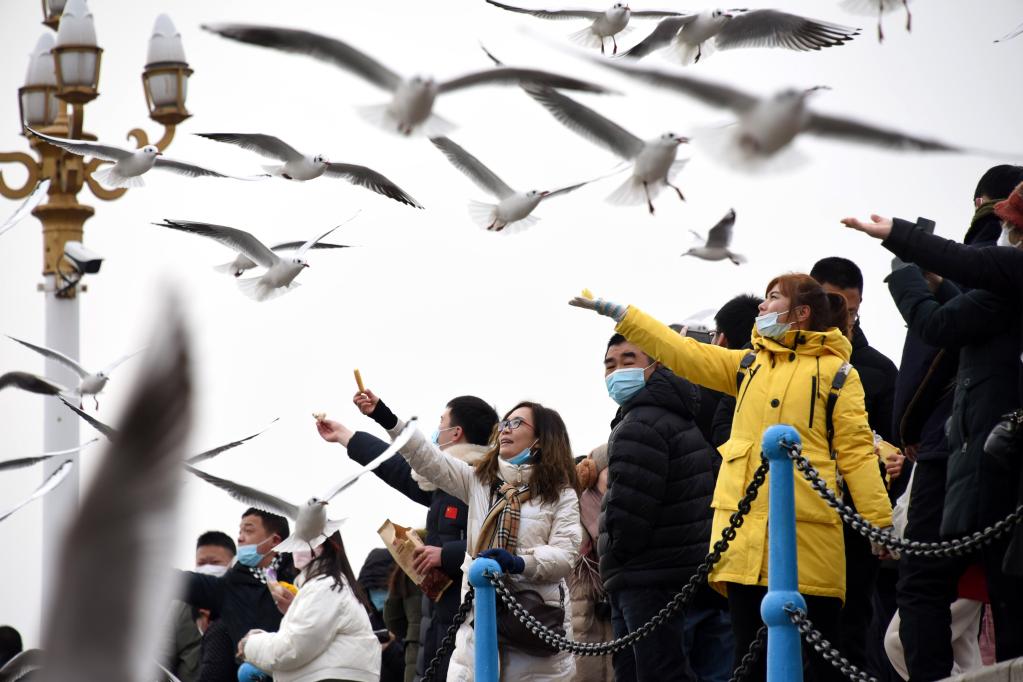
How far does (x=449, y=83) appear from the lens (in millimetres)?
4824

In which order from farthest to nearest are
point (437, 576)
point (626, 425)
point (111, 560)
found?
1. point (437, 576)
2. point (626, 425)
3. point (111, 560)

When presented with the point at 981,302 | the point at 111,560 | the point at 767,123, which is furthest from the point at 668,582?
the point at 111,560

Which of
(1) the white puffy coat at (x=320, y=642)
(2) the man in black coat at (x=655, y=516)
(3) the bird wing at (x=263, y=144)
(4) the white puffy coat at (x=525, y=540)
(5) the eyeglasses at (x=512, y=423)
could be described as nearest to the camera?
(2) the man in black coat at (x=655, y=516)

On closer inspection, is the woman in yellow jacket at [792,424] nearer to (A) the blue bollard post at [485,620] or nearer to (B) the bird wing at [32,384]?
(A) the blue bollard post at [485,620]

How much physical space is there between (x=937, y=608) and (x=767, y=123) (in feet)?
6.59

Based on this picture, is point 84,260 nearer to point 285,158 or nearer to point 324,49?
point 285,158

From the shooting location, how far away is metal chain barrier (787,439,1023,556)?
5.12m

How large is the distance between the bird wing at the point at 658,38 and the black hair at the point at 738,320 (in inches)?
46.7

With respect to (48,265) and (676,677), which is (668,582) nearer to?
(676,677)

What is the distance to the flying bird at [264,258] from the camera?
324 inches

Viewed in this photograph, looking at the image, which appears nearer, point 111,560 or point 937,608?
point 111,560

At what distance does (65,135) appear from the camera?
1363 centimetres

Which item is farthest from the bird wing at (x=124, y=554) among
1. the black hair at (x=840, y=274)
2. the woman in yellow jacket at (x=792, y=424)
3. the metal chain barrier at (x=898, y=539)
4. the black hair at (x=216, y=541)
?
the black hair at (x=216, y=541)

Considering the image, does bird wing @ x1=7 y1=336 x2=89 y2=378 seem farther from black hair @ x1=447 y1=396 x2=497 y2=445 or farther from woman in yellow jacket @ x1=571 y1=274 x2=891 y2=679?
woman in yellow jacket @ x1=571 y1=274 x2=891 y2=679
